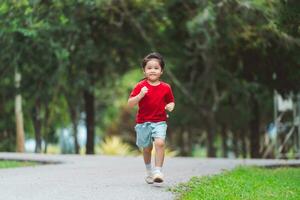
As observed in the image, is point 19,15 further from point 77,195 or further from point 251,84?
point 77,195

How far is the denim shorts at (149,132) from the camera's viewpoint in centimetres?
1076

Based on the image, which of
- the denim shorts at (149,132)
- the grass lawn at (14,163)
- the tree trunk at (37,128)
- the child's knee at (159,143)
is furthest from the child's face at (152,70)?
the tree trunk at (37,128)

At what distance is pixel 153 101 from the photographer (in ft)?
35.3

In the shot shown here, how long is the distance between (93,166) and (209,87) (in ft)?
50.1

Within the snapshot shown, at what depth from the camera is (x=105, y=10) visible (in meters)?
26.5

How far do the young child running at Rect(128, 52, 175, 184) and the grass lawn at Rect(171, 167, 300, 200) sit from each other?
0.67m

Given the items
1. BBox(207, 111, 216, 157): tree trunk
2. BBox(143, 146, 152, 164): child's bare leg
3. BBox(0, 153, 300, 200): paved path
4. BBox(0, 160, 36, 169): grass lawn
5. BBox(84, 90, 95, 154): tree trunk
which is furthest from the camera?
BBox(207, 111, 216, 157): tree trunk

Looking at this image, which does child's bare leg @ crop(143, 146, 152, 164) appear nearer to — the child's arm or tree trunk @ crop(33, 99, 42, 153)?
the child's arm

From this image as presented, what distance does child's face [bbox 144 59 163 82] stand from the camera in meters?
10.7

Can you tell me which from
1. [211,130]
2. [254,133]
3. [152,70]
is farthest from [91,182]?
[254,133]

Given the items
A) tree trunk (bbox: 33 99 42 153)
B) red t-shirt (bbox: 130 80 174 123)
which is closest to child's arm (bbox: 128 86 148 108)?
red t-shirt (bbox: 130 80 174 123)

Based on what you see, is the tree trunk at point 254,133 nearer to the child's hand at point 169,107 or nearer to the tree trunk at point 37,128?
the tree trunk at point 37,128

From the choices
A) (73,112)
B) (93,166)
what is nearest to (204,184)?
(93,166)

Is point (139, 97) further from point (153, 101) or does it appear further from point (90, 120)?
point (90, 120)
